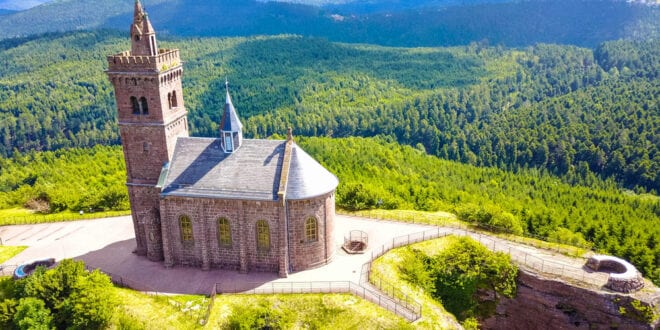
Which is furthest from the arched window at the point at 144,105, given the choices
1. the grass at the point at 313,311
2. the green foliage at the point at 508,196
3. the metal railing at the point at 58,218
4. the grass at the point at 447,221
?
the green foliage at the point at 508,196

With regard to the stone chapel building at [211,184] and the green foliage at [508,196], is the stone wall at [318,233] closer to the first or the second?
the stone chapel building at [211,184]

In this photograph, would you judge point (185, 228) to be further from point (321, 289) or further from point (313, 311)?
point (313, 311)

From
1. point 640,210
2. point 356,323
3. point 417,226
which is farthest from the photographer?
point 640,210

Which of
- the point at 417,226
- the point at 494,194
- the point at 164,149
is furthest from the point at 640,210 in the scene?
the point at 164,149

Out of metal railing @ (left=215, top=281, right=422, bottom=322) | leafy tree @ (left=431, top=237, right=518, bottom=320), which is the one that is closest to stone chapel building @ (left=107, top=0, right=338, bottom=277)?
metal railing @ (left=215, top=281, right=422, bottom=322)

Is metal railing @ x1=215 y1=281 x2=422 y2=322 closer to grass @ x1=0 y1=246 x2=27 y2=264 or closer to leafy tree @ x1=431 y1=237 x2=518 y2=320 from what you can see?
leafy tree @ x1=431 y1=237 x2=518 y2=320

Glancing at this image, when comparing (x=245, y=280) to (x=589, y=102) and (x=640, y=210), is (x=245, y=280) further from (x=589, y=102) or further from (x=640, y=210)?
(x=589, y=102)

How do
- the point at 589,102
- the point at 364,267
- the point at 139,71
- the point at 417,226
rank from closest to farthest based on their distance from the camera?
the point at 139,71 < the point at 364,267 < the point at 417,226 < the point at 589,102
